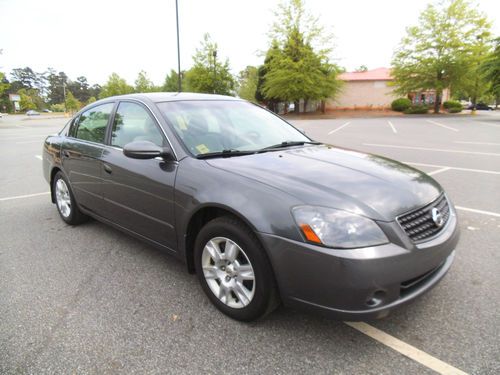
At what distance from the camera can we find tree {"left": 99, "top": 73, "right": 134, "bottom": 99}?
59219 mm

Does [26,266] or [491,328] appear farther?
[26,266]

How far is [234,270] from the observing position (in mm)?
2371

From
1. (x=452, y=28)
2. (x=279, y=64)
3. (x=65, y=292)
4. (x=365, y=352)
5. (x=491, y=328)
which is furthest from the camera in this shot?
(x=279, y=64)

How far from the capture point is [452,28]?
32531mm

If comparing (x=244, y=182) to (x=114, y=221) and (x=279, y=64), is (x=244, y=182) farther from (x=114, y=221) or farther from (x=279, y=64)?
(x=279, y=64)

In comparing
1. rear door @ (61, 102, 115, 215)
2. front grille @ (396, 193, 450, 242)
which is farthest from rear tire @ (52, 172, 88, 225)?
front grille @ (396, 193, 450, 242)

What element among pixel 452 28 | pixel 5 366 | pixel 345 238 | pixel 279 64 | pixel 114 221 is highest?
pixel 452 28

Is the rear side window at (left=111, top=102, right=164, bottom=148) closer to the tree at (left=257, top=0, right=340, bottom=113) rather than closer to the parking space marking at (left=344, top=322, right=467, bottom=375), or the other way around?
the parking space marking at (left=344, top=322, right=467, bottom=375)

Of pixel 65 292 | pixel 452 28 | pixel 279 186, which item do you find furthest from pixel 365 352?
pixel 452 28

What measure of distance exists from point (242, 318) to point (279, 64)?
116 feet

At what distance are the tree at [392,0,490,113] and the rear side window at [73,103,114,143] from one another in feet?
117

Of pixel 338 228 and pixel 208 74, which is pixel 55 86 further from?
pixel 338 228

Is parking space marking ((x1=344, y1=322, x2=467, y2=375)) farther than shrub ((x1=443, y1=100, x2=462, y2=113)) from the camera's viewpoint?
No

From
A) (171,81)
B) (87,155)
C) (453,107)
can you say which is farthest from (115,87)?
(87,155)
